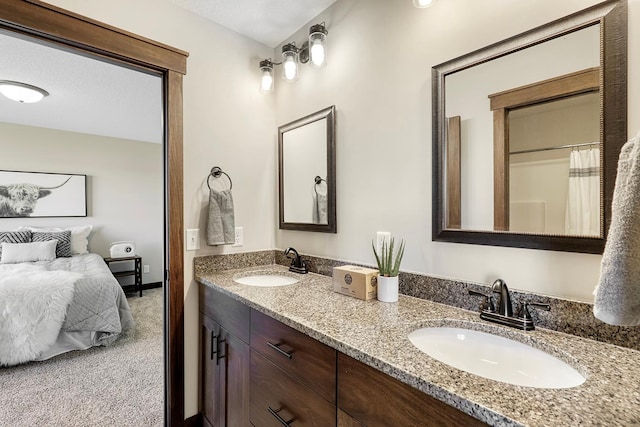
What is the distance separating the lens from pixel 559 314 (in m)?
0.93

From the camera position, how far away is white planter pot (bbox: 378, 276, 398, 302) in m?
1.25

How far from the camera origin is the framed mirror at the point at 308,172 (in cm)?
174

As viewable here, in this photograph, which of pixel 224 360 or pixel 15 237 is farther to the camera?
pixel 15 237

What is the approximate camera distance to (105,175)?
457 centimetres

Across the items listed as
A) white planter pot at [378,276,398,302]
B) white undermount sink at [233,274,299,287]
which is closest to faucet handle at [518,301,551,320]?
white planter pot at [378,276,398,302]

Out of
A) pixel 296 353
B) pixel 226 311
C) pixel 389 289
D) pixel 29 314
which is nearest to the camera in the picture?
pixel 296 353

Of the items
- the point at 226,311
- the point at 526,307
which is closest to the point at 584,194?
the point at 526,307

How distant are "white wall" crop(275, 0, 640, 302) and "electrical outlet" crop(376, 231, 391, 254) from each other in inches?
1.2

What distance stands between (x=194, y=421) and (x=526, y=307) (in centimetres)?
179

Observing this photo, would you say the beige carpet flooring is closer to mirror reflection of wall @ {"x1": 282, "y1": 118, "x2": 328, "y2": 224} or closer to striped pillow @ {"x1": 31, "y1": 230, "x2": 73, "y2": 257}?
mirror reflection of wall @ {"x1": 282, "y1": 118, "x2": 328, "y2": 224}

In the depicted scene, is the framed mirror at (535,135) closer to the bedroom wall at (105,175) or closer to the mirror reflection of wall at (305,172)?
the mirror reflection of wall at (305,172)

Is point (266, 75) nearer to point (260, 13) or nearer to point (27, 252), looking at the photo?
point (260, 13)

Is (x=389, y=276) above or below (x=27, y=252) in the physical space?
above

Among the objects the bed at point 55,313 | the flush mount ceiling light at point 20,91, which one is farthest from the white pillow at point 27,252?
the flush mount ceiling light at point 20,91
